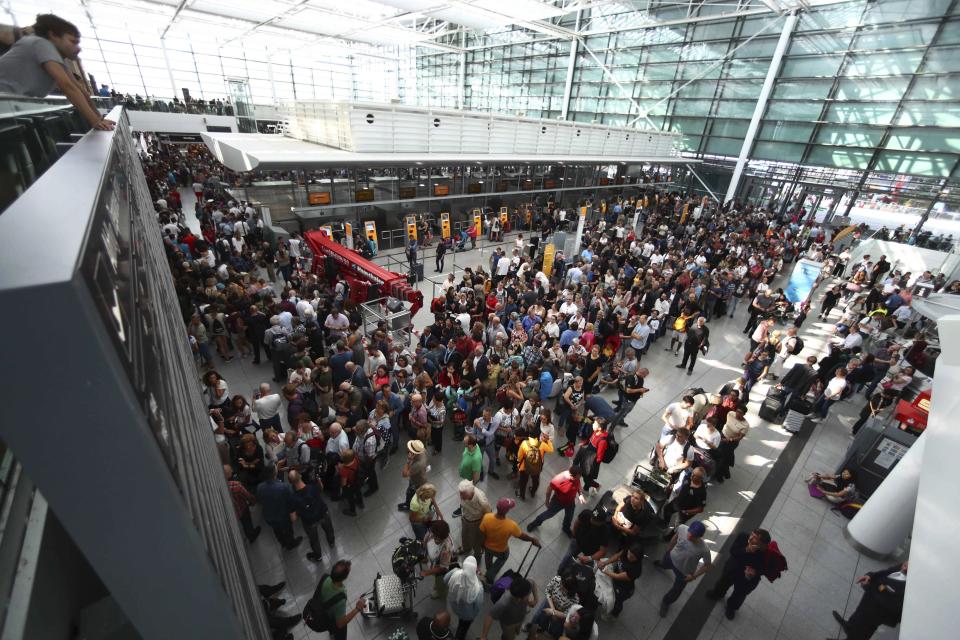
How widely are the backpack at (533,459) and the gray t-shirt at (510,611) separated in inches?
80.7

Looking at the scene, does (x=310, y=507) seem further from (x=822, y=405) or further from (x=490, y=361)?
(x=822, y=405)

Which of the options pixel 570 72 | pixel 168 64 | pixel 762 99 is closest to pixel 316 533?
pixel 762 99

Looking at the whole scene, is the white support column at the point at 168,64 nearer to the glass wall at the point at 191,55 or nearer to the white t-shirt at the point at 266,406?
the glass wall at the point at 191,55

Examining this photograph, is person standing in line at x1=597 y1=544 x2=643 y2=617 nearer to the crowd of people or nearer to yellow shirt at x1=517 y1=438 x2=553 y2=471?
the crowd of people

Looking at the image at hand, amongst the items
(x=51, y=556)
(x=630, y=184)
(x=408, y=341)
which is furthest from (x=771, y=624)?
(x=630, y=184)

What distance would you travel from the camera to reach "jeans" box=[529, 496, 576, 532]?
5809 mm

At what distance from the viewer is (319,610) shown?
3.98 metres

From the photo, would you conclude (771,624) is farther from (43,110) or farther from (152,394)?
(43,110)

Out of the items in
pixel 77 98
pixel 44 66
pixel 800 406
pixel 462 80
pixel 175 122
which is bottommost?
pixel 800 406

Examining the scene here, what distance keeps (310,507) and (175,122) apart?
3500 centimetres

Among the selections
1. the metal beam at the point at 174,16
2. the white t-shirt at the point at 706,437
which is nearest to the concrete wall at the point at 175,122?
the metal beam at the point at 174,16

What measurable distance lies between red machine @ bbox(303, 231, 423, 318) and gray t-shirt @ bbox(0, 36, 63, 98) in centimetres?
777

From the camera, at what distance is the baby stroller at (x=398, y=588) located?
480 centimetres

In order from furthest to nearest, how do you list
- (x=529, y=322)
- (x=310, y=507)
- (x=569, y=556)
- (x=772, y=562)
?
1. (x=529, y=322)
2. (x=569, y=556)
3. (x=310, y=507)
4. (x=772, y=562)
